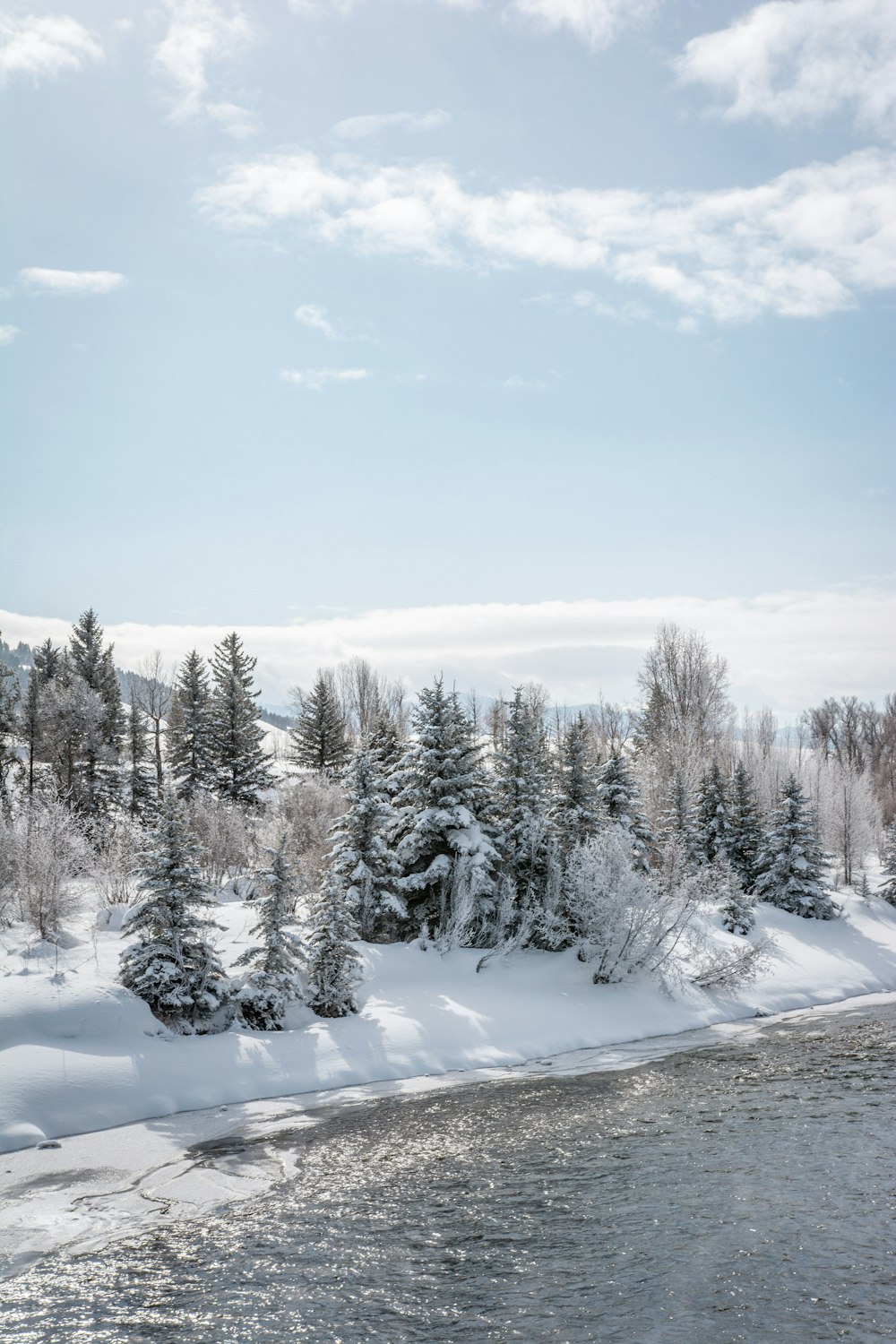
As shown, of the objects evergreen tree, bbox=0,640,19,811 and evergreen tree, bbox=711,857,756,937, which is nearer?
evergreen tree, bbox=711,857,756,937

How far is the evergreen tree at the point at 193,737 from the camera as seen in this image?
41.8 metres

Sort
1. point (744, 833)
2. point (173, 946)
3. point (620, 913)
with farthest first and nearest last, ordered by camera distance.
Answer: point (744, 833) < point (620, 913) < point (173, 946)

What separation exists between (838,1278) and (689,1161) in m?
3.24

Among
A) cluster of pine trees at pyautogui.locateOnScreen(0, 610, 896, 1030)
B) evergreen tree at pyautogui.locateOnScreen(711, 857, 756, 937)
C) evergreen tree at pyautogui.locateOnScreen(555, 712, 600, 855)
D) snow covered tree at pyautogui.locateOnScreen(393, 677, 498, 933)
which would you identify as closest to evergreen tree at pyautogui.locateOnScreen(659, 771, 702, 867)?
cluster of pine trees at pyautogui.locateOnScreen(0, 610, 896, 1030)

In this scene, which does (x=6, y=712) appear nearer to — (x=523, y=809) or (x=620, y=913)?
(x=523, y=809)

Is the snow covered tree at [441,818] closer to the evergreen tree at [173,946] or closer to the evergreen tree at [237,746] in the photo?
the evergreen tree at [173,946]

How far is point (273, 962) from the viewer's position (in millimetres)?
17578

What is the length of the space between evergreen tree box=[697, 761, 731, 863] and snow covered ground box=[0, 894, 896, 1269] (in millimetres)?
9728

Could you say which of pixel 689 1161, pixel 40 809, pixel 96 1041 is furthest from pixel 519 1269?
pixel 40 809

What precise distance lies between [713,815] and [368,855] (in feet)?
58.6

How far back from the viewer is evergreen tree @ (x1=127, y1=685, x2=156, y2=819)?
45.2 m

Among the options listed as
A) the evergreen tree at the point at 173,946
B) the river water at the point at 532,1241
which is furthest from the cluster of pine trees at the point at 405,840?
the river water at the point at 532,1241

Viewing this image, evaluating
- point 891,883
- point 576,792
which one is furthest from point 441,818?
point 891,883

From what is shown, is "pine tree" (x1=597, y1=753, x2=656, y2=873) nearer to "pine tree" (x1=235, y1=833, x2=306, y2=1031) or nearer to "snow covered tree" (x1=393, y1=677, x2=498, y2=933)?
"snow covered tree" (x1=393, y1=677, x2=498, y2=933)
